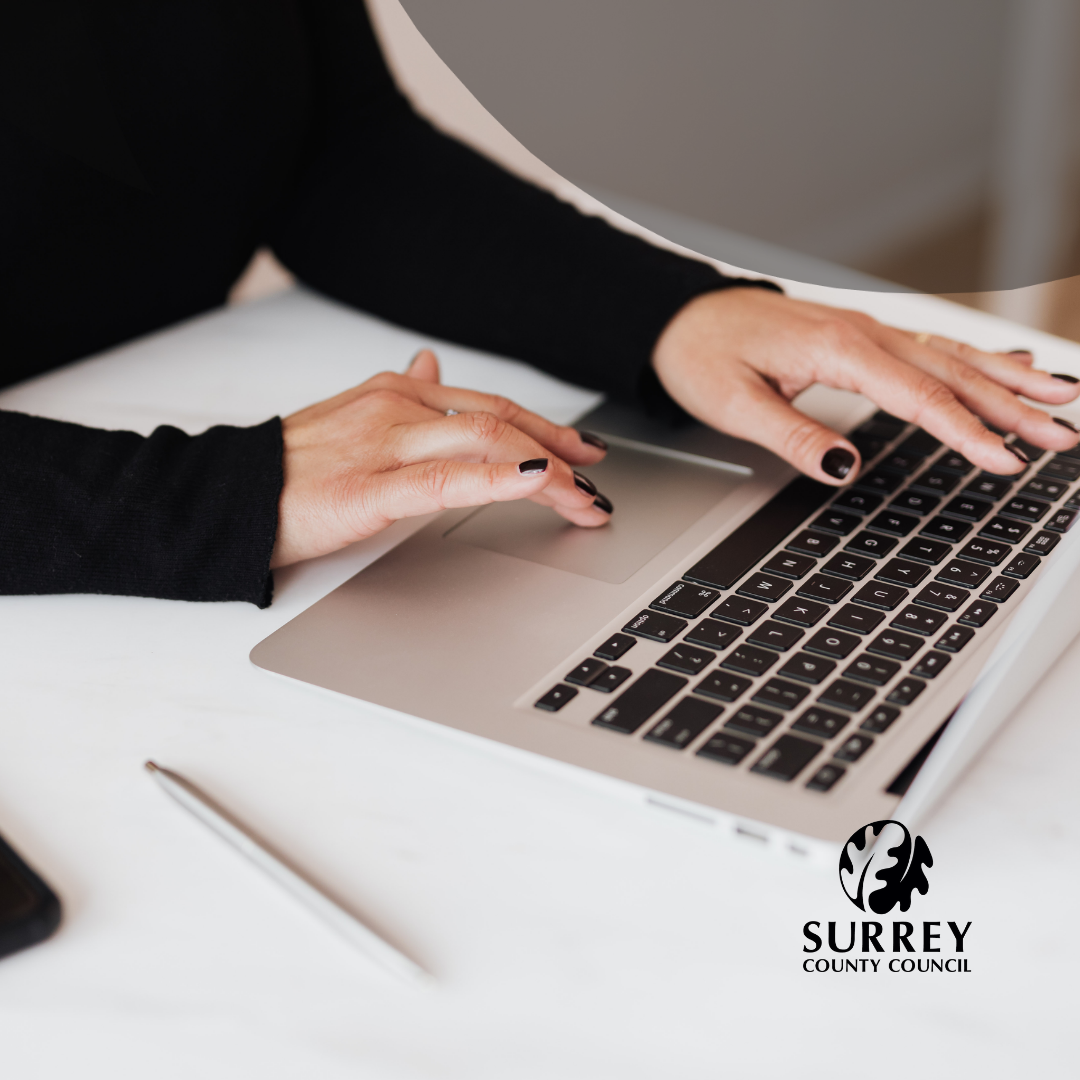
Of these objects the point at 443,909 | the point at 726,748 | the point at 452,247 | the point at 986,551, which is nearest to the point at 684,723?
the point at 726,748

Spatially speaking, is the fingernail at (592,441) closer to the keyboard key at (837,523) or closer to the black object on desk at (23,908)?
the keyboard key at (837,523)

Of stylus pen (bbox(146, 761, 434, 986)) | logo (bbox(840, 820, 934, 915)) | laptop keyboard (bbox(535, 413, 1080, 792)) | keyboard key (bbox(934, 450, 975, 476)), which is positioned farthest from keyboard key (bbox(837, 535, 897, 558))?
stylus pen (bbox(146, 761, 434, 986))

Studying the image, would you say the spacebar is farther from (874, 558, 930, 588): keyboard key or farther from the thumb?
the thumb

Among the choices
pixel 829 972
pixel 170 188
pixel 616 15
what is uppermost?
pixel 616 15

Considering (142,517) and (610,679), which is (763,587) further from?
(142,517)

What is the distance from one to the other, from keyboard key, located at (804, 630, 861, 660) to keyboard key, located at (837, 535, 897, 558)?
0.28 ft

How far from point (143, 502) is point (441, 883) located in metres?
0.30

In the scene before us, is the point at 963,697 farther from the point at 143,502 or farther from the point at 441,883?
the point at 143,502

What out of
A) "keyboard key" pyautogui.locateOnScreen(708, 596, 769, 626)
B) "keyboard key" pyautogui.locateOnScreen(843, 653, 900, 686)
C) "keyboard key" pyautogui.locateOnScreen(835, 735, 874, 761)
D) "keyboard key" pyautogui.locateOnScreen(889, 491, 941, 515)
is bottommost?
"keyboard key" pyautogui.locateOnScreen(835, 735, 874, 761)

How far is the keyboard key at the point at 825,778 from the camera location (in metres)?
0.43

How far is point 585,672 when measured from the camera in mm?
513

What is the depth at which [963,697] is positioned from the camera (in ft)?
1.58

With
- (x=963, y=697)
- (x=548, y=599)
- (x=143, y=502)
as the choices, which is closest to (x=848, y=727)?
(x=963, y=697)

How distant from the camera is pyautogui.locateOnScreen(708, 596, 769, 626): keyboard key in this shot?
1.78ft
